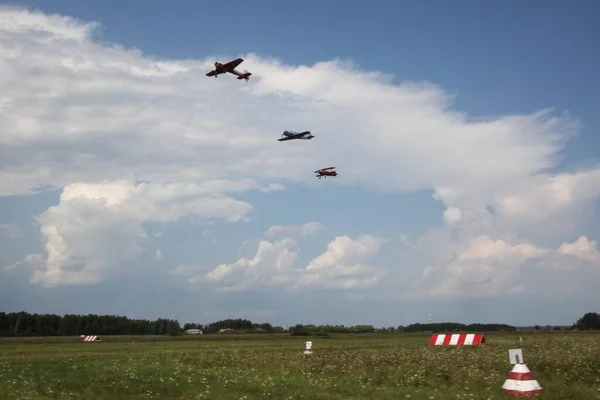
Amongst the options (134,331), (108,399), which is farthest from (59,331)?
(108,399)

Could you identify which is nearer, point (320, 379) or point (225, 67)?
point (320, 379)

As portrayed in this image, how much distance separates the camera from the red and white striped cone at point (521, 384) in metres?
18.5

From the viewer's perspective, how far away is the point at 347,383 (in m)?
22.6

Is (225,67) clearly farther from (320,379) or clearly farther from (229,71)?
(320,379)

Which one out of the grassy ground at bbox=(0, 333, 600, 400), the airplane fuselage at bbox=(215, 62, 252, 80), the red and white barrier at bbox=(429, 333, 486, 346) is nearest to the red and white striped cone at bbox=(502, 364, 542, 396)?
the grassy ground at bbox=(0, 333, 600, 400)

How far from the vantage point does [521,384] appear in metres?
18.7

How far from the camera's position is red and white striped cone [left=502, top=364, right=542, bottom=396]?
18.5 meters

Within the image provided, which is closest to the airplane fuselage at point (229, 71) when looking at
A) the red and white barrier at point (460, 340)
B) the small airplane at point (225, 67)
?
the small airplane at point (225, 67)

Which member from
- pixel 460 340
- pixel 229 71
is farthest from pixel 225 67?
pixel 460 340

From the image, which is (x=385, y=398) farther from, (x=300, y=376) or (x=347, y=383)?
(x=300, y=376)

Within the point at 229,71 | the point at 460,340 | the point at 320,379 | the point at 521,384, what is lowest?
the point at 320,379

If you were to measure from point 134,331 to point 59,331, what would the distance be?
79.5 feet

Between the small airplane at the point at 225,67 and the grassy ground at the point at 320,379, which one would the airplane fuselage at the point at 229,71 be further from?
the grassy ground at the point at 320,379

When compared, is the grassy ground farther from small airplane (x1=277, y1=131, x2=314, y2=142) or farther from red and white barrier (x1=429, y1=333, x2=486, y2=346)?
small airplane (x1=277, y1=131, x2=314, y2=142)
